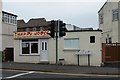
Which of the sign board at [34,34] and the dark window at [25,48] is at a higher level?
the sign board at [34,34]

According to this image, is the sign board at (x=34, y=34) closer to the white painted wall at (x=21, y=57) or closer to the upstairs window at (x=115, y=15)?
the white painted wall at (x=21, y=57)

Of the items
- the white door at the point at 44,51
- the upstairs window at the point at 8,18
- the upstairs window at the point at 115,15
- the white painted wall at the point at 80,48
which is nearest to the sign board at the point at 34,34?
the white door at the point at 44,51

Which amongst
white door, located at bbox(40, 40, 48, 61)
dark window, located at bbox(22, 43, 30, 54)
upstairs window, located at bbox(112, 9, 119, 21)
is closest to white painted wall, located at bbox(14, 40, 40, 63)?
dark window, located at bbox(22, 43, 30, 54)

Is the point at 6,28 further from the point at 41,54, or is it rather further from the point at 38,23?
the point at 38,23

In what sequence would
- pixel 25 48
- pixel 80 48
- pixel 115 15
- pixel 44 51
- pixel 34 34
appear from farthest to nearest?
pixel 115 15 → pixel 25 48 → pixel 34 34 → pixel 44 51 → pixel 80 48

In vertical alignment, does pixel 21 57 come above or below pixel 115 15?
below

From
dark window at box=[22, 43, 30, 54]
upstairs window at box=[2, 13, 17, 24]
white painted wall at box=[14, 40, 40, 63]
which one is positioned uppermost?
upstairs window at box=[2, 13, 17, 24]

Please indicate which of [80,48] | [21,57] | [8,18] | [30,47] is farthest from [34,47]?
[8,18]

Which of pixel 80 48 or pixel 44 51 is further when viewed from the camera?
pixel 44 51

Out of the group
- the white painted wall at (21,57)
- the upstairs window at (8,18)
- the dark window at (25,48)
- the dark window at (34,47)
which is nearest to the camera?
the white painted wall at (21,57)

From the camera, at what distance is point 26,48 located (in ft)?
104

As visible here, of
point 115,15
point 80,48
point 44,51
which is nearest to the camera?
point 80,48

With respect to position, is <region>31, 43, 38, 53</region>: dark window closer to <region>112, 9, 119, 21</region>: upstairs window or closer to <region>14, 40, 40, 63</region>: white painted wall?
<region>14, 40, 40, 63</region>: white painted wall

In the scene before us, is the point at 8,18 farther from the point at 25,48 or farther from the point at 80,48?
the point at 80,48
